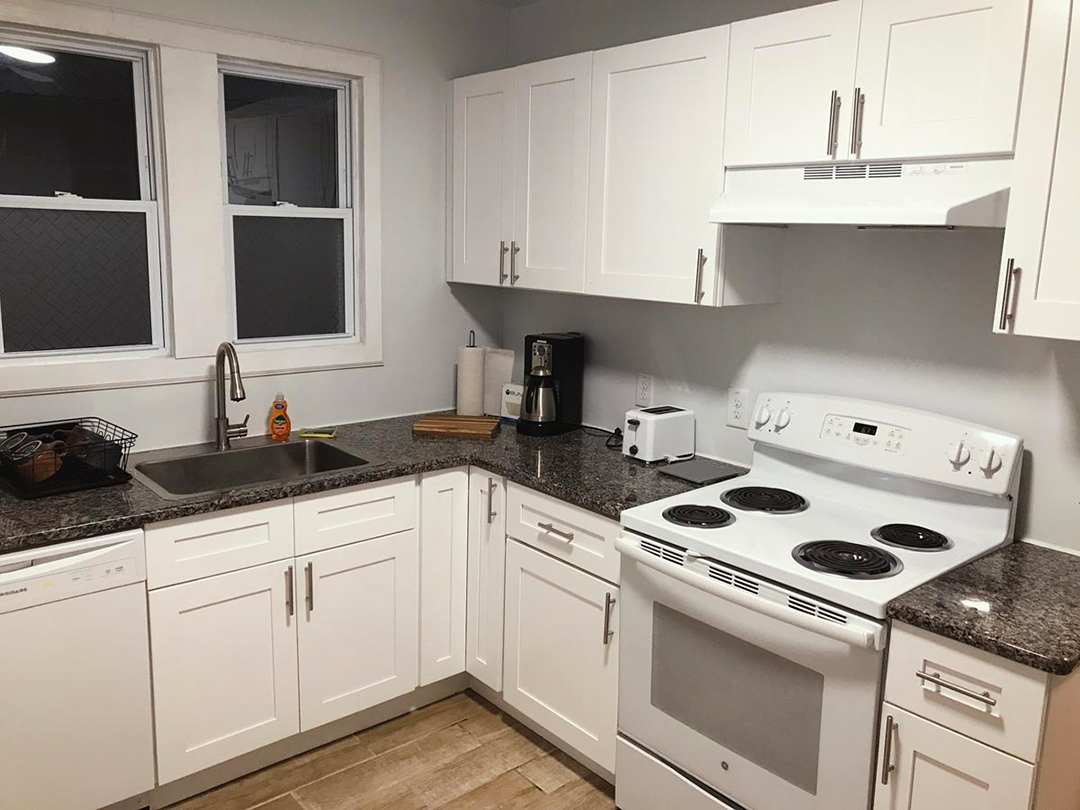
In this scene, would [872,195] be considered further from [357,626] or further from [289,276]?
[289,276]

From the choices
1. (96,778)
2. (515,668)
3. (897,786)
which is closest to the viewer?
(897,786)

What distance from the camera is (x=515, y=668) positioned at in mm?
2828

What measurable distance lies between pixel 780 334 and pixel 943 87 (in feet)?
2.95

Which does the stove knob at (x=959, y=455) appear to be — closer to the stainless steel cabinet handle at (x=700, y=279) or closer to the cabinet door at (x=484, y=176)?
the stainless steel cabinet handle at (x=700, y=279)

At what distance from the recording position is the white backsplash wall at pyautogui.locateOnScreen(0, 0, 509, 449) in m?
2.92

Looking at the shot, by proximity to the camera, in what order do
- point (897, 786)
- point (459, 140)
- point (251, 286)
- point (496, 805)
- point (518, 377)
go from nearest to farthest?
point (897, 786) < point (496, 805) < point (251, 286) < point (459, 140) < point (518, 377)

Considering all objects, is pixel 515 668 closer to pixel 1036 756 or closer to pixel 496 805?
pixel 496 805

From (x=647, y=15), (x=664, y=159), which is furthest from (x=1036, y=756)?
(x=647, y=15)

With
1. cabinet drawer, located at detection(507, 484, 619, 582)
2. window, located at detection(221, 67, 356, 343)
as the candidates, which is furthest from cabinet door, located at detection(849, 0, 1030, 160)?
window, located at detection(221, 67, 356, 343)

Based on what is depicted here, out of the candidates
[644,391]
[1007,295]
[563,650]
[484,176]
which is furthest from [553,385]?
[1007,295]

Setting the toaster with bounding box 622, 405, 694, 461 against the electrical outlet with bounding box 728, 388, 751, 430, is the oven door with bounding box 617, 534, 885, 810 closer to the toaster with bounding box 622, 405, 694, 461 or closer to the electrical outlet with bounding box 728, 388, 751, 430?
the toaster with bounding box 622, 405, 694, 461

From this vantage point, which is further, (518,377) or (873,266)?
(518,377)

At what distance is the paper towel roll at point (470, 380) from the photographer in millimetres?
3391

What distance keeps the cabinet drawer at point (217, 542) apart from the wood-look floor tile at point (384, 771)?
2.32 ft
